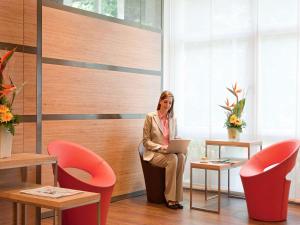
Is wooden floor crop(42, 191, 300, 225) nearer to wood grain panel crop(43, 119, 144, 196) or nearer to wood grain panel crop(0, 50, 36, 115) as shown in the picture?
wood grain panel crop(43, 119, 144, 196)

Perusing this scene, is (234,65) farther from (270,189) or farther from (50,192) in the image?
(50,192)

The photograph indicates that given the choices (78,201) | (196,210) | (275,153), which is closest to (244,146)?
(275,153)

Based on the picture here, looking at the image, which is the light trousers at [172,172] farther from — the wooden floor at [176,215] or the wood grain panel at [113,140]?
the wood grain panel at [113,140]

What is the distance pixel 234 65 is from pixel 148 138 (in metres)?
1.56

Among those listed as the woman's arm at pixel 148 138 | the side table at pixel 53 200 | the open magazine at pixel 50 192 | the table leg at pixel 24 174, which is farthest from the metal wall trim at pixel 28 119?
the woman's arm at pixel 148 138

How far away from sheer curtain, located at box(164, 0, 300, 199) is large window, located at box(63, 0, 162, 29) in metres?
0.31

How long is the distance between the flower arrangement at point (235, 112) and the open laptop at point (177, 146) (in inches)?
28.6

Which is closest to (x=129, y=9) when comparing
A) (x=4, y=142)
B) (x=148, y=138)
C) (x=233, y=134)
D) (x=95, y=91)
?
(x=95, y=91)

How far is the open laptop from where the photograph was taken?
17.1ft

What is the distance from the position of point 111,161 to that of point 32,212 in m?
1.66

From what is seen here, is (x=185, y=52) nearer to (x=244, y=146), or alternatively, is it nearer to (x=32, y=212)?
(x=244, y=146)

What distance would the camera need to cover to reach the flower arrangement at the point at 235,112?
562cm

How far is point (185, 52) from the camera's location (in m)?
6.45

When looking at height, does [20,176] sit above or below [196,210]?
above
